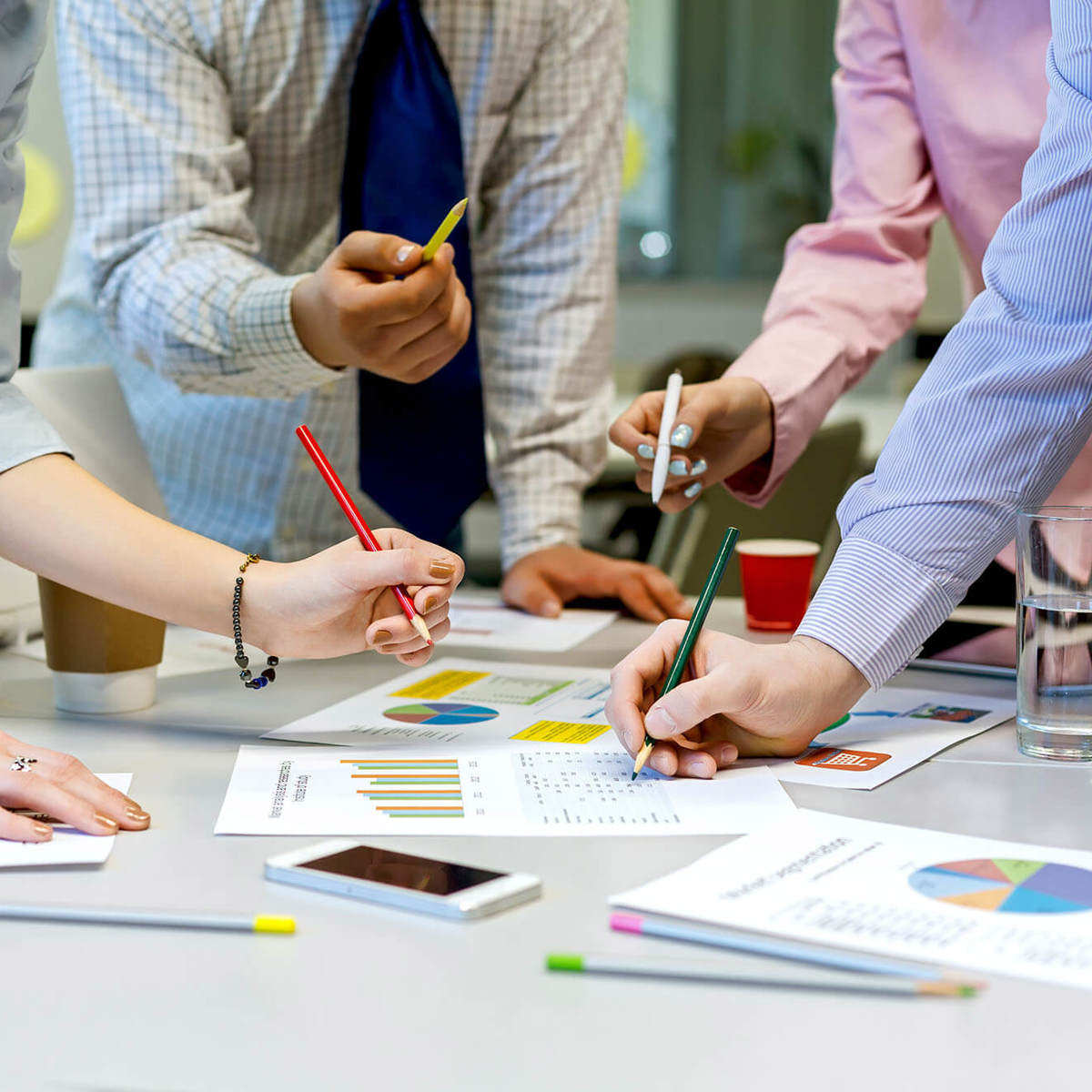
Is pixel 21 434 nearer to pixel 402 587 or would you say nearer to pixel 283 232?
pixel 402 587

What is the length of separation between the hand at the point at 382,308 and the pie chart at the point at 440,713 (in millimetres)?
402

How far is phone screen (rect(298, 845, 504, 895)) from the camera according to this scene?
Answer: 0.72 m

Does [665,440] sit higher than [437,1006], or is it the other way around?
[665,440]

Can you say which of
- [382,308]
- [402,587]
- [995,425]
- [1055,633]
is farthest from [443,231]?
[1055,633]

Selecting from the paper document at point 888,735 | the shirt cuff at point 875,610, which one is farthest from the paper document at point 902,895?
the shirt cuff at point 875,610

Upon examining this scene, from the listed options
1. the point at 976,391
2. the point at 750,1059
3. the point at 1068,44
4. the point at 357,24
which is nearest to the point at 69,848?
the point at 750,1059

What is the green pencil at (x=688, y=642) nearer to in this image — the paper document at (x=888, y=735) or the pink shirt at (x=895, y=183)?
the paper document at (x=888, y=735)

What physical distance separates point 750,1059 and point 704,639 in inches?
18.3

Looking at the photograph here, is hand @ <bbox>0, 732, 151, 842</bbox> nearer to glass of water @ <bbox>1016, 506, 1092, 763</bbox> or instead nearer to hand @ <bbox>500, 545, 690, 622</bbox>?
glass of water @ <bbox>1016, 506, 1092, 763</bbox>

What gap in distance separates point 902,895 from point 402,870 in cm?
26

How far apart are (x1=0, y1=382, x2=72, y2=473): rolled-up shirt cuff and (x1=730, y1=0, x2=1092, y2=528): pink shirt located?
732mm

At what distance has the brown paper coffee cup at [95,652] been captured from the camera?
1132 millimetres

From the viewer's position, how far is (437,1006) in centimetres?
60

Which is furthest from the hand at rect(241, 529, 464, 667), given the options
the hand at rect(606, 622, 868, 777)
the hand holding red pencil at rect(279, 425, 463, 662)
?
the hand at rect(606, 622, 868, 777)
